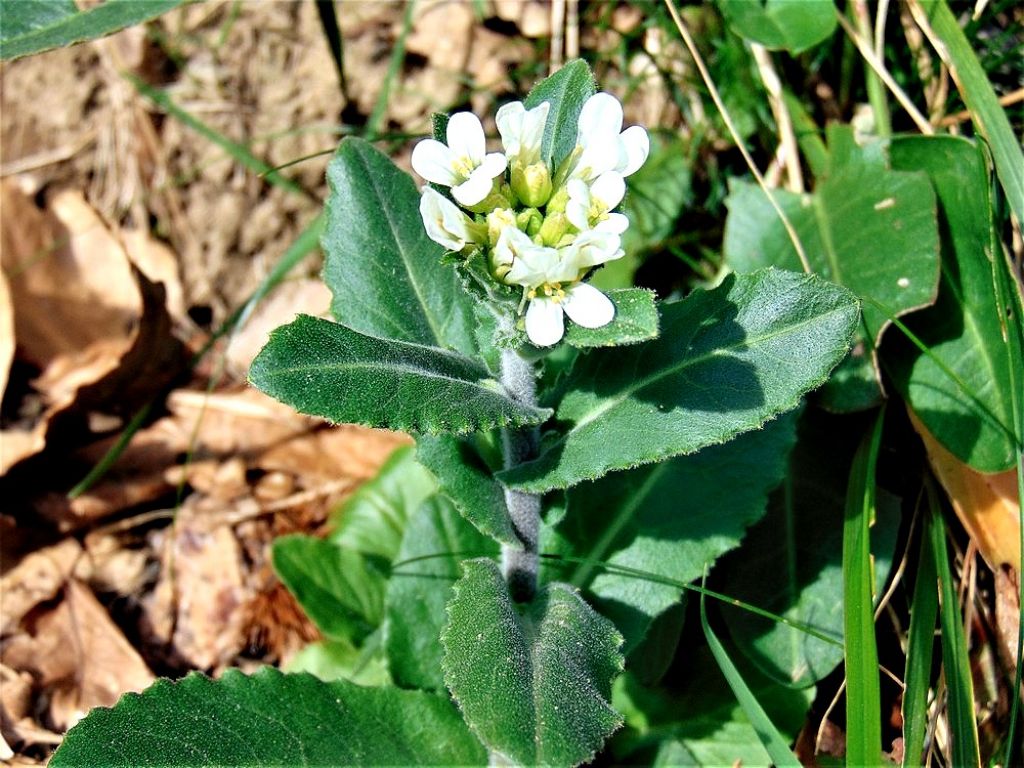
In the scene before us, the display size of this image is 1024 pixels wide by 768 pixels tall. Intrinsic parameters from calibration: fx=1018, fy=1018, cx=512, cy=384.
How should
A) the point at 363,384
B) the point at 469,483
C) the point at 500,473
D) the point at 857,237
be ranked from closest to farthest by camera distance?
the point at 363,384 → the point at 500,473 → the point at 469,483 → the point at 857,237

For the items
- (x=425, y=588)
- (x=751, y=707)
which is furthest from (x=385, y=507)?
(x=751, y=707)

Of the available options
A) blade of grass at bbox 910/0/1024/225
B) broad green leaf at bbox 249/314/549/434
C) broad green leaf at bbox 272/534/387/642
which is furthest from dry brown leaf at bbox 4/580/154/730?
blade of grass at bbox 910/0/1024/225

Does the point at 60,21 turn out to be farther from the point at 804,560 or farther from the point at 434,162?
the point at 804,560

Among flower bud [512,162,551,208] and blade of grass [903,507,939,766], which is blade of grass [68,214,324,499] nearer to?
flower bud [512,162,551,208]

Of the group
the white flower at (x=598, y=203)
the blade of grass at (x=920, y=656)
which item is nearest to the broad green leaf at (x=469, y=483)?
the white flower at (x=598, y=203)

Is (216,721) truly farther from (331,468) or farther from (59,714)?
(331,468)

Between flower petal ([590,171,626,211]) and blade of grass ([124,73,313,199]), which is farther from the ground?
flower petal ([590,171,626,211])

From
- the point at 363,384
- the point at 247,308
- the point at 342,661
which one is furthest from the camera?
the point at 247,308
